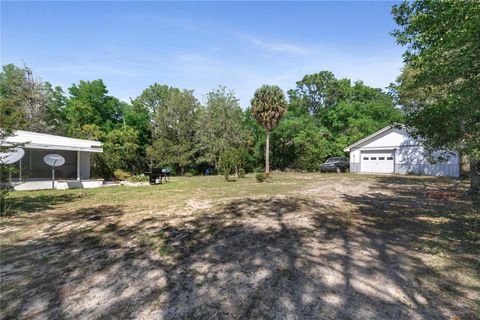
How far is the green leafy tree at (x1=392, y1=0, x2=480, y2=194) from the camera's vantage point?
476cm

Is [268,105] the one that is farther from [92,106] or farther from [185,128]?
[92,106]

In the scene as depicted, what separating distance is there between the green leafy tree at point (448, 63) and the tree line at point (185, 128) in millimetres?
12519

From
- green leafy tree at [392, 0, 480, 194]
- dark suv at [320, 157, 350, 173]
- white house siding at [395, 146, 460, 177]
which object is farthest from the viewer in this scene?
dark suv at [320, 157, 350, 173]

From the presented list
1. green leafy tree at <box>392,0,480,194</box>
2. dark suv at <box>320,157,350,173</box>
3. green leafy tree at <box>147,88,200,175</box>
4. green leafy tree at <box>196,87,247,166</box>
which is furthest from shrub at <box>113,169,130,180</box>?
green leafy tree at <box>392,0,480,194</box>

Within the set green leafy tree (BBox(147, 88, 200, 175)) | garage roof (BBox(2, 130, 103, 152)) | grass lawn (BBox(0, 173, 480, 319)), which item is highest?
green leafy tree (BBox(147, 88, 200, 175))

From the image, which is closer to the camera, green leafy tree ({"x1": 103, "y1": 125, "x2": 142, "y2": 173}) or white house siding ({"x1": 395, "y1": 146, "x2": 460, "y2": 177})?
white house siding ({"x1": 395, "y1": 146, "x2": 460, "y2": 177})

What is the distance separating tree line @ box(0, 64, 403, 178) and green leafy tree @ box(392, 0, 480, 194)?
12519 millimetres

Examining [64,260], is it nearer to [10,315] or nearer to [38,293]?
[38,293]

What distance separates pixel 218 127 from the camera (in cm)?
2611

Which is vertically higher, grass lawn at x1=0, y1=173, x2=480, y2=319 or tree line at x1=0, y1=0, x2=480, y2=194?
tree line at x1=0, y1=0, x2=480, y2=194

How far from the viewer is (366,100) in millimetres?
39750

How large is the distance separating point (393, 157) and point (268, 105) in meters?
12.7

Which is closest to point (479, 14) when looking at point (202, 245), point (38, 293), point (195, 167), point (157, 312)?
point (202, 245)

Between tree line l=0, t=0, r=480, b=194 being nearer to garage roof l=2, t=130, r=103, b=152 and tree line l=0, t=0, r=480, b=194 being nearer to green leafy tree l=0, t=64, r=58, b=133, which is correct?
green leafy tree l=0, t=64, r=58, b=133
